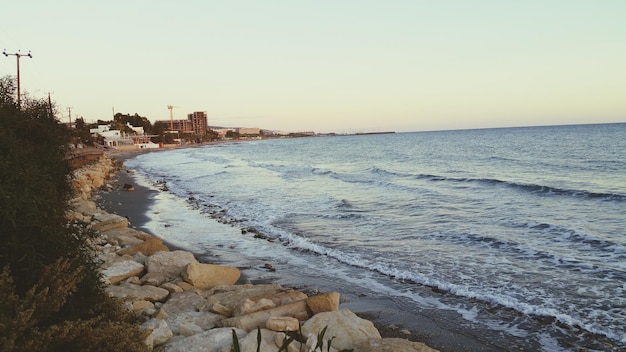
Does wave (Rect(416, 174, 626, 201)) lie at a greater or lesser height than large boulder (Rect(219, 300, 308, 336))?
lesser

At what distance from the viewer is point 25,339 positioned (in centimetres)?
368

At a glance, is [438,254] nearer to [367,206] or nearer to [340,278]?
[340,278]

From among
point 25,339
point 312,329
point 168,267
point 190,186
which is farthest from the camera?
point 190,186

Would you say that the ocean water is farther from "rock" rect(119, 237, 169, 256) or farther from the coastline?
"rock" rect(119, 237, 169, 256)

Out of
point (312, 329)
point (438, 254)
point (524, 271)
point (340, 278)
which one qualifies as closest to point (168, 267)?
point (340, 278)

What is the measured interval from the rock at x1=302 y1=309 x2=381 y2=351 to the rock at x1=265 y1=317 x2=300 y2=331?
14 centimetres

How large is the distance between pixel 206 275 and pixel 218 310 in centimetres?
212

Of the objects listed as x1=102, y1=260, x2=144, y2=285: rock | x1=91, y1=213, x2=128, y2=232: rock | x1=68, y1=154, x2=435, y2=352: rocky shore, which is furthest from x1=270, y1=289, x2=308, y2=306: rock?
x1=91, y1=213, x2=128, y2=232: rock

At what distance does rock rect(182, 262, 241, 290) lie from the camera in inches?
341

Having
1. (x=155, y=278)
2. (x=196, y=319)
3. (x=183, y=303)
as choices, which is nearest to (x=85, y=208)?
(x=155, y=278)

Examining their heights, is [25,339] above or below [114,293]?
above

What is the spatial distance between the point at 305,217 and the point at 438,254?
716 cm

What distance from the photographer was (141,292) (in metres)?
7.63

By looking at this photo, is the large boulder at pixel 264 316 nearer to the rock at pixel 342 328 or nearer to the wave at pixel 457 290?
the rock at pixel 342 328
